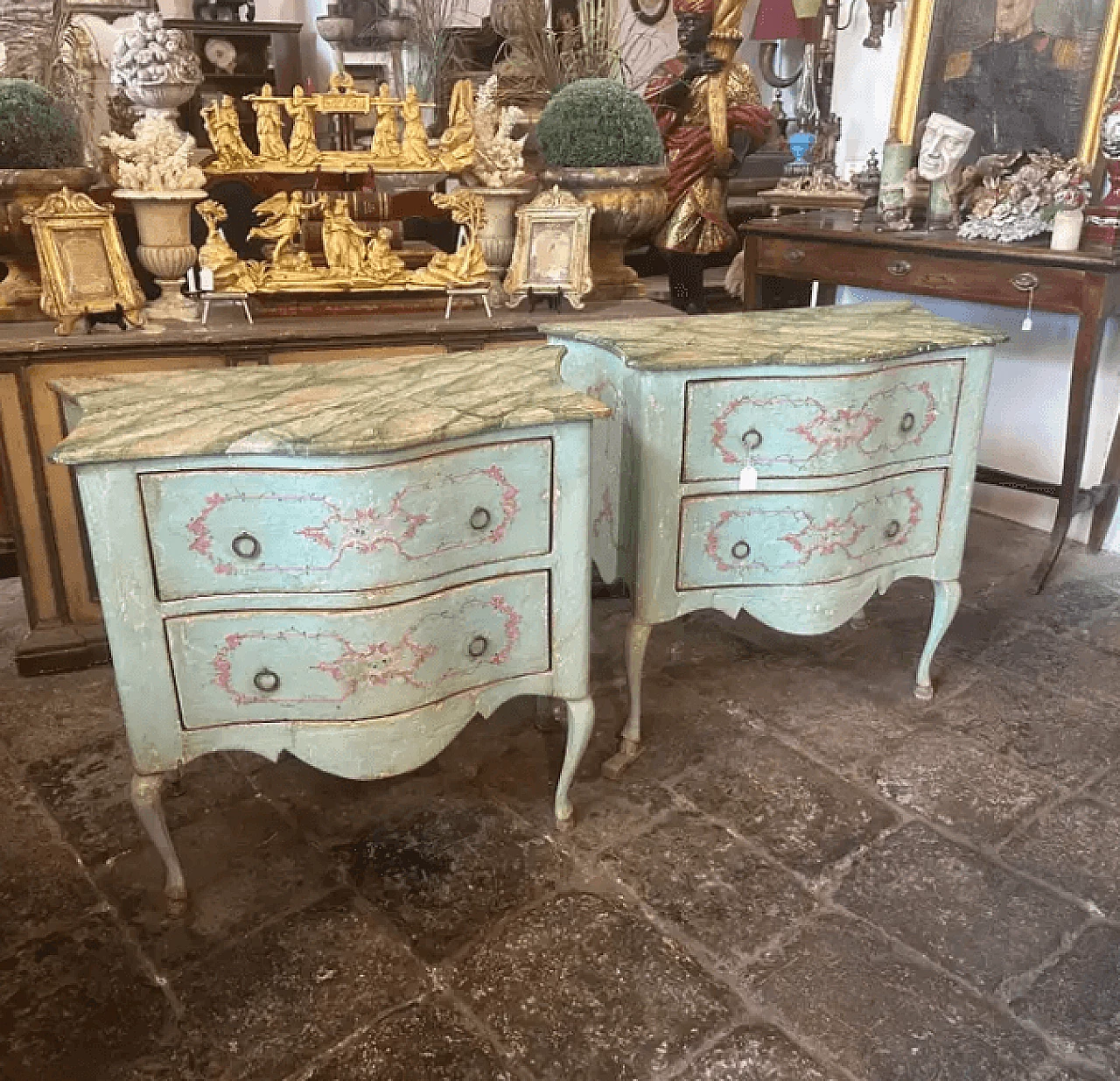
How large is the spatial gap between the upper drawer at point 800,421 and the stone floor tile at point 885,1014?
40.2 inches

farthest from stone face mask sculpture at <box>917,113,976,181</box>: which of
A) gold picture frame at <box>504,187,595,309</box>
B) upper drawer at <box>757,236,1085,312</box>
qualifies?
gold picture frame at <box>504,187,595,309</box>

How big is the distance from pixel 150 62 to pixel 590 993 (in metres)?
2.77

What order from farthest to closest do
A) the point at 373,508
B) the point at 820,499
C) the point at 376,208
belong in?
the point at 376,208 → the point at 820,499 → the point at 373,508

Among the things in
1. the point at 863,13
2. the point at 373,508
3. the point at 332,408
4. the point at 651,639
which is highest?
the point at 863,13

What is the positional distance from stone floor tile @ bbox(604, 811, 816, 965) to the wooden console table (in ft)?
5.26

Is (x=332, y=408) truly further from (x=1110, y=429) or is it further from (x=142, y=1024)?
(x=1110, y=429)

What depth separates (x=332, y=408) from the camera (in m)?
1.95

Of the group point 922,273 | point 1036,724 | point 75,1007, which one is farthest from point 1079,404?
point 75,1007

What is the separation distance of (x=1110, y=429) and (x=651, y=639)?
6.85ft

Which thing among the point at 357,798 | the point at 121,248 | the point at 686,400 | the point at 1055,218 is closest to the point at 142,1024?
the point at 357,798

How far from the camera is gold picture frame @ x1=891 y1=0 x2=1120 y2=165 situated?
146 inches

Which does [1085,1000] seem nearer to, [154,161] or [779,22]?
[154,161]

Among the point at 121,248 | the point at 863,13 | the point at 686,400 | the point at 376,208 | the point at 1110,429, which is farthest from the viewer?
the point at 863,13

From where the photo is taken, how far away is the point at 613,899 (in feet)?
7.16
